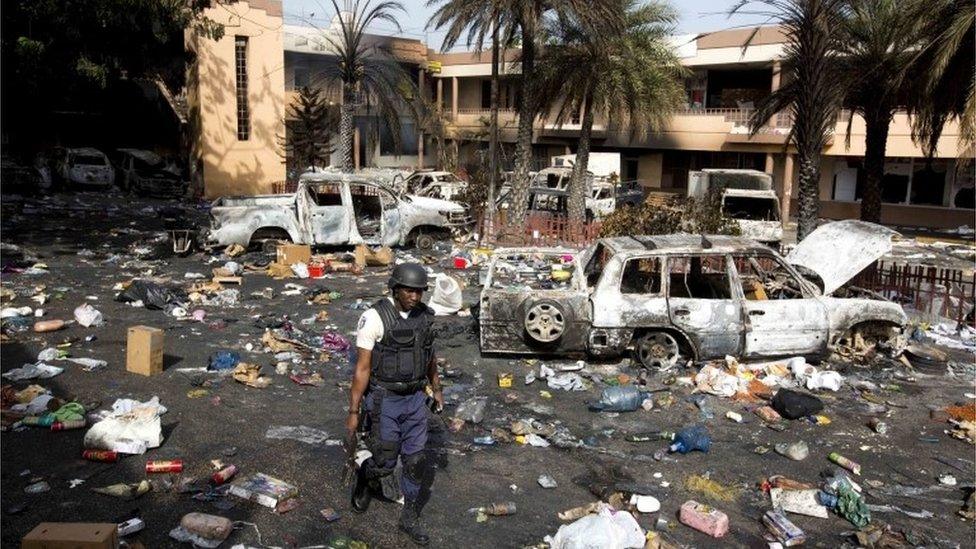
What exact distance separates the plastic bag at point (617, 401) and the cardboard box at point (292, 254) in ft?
24.9

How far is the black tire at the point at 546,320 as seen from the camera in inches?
310

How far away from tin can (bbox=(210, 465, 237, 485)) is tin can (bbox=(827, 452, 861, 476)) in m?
4.56

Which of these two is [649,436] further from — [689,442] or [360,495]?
[360,495]

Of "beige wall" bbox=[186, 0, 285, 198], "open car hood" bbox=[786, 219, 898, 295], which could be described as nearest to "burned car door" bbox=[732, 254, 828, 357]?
"open car hood" bbox=[786, 219, 898, 295]

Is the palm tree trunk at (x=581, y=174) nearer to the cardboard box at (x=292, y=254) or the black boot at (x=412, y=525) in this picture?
the cardboard box at (x=292, y=254)

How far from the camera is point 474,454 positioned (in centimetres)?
598

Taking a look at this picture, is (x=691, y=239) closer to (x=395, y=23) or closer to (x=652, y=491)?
(x=652, y=491)

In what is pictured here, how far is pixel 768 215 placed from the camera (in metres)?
17.6

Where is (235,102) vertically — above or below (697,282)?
above

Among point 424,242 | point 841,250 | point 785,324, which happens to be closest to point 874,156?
point 841,250

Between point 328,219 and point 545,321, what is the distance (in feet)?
24.8

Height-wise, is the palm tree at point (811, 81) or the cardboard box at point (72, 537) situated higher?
the palm tree at point (811, 81)

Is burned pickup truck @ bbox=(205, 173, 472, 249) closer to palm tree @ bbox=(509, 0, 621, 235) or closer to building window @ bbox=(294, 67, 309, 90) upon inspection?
palm tree @ bbox=(509, 0, 621, 235)

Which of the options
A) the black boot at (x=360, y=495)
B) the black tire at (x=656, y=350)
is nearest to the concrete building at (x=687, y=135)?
the black tire at (x=656, y=350)
